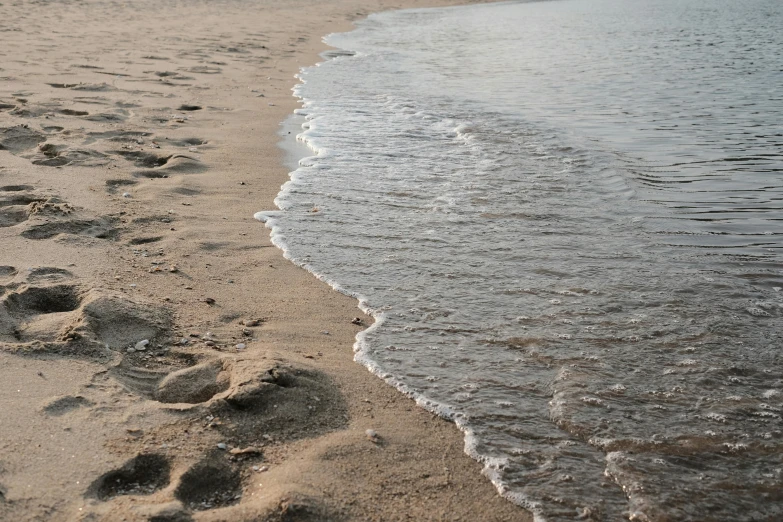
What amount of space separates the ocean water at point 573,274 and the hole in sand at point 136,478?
88 centimetres

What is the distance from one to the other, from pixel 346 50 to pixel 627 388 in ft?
35.5

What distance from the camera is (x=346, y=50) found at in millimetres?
12391

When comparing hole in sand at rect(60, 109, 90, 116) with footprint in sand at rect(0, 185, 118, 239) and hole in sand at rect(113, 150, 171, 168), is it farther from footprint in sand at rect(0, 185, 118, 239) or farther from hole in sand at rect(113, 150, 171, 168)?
footprint in sand at rect(0, 185, 118, 239)

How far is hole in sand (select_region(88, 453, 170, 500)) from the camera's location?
6.25 ft

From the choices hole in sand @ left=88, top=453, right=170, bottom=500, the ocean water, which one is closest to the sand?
hole in sand @ left=88, top=453, right=170, bottom=500

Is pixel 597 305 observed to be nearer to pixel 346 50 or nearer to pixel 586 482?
pixel 586 482

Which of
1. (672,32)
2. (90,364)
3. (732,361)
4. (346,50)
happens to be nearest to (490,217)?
(732,361)

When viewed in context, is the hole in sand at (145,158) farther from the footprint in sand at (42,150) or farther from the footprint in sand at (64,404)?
the footprint in sand at (64,404)

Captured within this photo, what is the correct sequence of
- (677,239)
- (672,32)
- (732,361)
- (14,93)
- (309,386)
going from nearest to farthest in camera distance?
(309,386)
(732,361)
(677,239)
(14,93)
(672,32)

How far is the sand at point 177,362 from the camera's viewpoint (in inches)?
76.2

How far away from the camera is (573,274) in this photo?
340 centimetres

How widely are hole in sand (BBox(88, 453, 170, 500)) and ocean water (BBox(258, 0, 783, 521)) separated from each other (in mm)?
878

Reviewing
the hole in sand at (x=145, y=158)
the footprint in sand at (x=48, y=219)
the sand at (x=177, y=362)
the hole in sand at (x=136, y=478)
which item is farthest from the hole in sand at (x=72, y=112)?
the hole in sand at (x=136, y=478)

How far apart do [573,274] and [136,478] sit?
2.19 m
